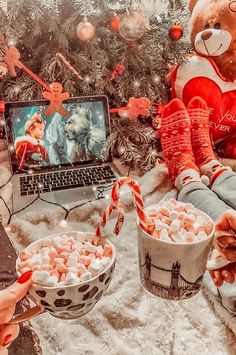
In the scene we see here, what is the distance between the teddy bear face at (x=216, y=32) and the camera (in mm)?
1417

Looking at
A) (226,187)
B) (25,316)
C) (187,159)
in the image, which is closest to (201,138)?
(187,159)

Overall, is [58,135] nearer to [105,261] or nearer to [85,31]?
[85,31]

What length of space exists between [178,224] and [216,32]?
2.93ft

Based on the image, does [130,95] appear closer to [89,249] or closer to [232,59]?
[232,59]

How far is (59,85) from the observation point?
1.35 m

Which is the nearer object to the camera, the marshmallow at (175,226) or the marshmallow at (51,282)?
the marshmallow at (51,282)

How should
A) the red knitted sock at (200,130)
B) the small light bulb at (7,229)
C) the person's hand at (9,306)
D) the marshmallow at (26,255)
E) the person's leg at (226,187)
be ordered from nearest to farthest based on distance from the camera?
the person's hand at (9,306) < the marshmallow at (26,255) < the small light bulb at (7,229) < the person's leg at (226,187) < the red knitted sock at (200,130)

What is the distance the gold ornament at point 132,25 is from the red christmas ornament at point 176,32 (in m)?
0.12

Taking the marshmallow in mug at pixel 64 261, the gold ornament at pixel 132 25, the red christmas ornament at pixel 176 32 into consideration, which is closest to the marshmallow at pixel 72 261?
the marshmallow in mug at pixel 64 261

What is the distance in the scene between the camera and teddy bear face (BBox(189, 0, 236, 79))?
Result: 1.42 metres

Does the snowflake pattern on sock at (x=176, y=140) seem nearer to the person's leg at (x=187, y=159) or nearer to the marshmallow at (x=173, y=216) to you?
the person's leg at (x=187, y=159)

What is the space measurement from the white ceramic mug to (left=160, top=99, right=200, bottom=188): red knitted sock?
0.48 meters

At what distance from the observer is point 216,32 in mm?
1419

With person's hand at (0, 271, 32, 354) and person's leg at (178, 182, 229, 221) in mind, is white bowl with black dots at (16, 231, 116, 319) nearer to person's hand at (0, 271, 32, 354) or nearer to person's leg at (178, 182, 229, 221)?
person's hand at (0, 271, 32, 354)
